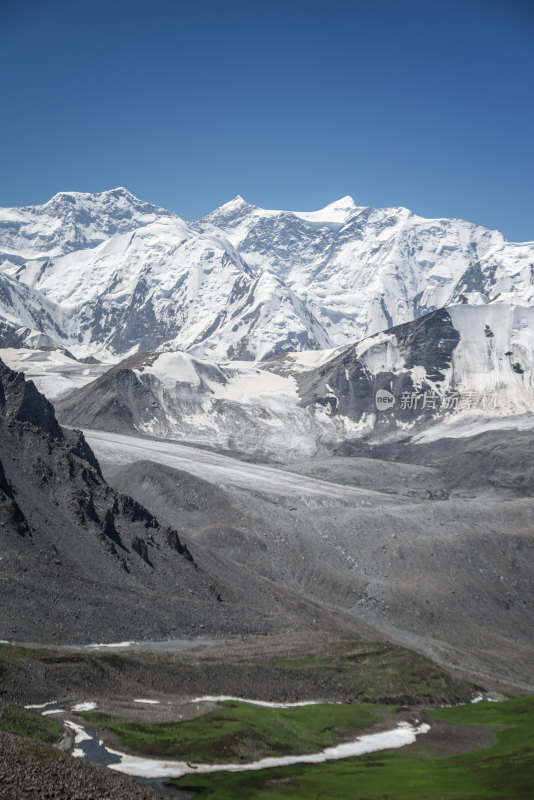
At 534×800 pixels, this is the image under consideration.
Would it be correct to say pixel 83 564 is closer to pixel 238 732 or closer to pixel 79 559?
pixel 79 559

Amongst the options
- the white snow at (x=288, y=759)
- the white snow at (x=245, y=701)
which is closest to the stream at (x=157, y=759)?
the white snow at (x=288, y=759)

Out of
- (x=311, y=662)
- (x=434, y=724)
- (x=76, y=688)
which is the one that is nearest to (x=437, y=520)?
(x=311, y=662)

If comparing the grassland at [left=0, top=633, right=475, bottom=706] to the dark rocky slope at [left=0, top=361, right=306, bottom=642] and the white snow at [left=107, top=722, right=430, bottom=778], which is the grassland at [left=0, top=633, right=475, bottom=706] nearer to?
the dark rocky slope at [left=0, top=361, right=306, bottom=642]

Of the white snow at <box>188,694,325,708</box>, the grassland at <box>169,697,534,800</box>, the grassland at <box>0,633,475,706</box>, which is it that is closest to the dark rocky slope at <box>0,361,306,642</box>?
the grassland at <box>0,633,475,706</box>

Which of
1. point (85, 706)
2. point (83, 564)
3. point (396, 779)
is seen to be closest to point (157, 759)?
point (85, 706)

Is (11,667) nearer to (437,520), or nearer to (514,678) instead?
(514,678)

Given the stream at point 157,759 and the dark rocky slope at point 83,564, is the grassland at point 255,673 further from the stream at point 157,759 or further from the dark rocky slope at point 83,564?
the dark rocky slope at point 83,564
